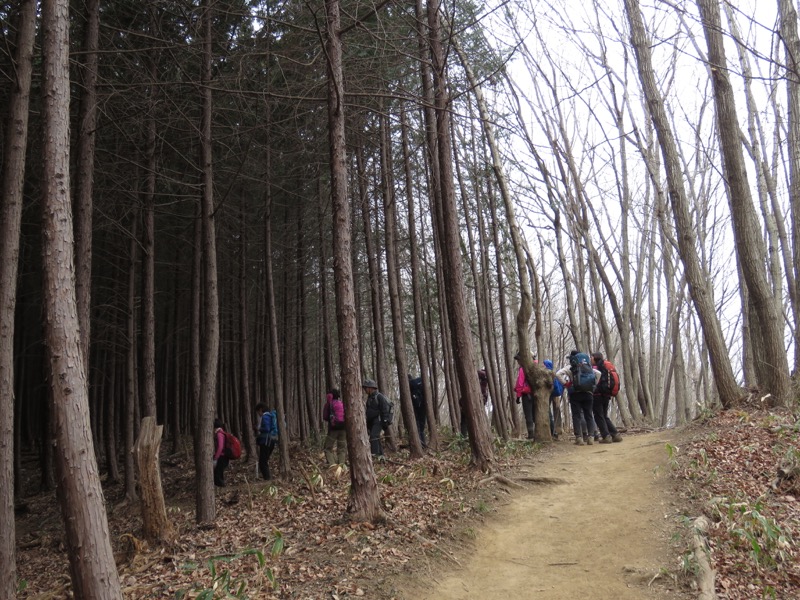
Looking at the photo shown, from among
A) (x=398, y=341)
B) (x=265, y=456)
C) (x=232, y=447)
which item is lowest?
(x=265, y=456)

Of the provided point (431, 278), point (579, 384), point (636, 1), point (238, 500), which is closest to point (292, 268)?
point (431, 278)

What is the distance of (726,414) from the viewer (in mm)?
10492

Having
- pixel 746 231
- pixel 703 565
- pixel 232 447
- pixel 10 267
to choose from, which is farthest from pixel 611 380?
pixel 10 267

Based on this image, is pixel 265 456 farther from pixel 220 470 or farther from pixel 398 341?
pixel 398 341

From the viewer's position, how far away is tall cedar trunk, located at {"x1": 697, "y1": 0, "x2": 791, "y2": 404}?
10141 millimetres

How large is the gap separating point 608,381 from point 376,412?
4683 millimetres

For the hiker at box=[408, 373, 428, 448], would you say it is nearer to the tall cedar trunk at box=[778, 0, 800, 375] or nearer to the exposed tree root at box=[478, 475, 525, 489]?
the exposed tree root at box=[478, 475, 525, 489]

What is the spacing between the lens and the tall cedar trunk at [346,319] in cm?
697

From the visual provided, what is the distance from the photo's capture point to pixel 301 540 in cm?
681

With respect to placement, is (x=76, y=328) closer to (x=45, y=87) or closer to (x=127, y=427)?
(x=45, y=87)

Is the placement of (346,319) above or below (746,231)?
below

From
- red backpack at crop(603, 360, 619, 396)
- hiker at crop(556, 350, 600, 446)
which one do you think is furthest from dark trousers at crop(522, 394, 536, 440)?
red backpack at crop(603, 360, 619, 396)

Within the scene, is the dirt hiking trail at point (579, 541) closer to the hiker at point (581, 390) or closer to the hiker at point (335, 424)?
the hiker at point (581, 390)

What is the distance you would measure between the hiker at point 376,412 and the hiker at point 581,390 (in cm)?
365
